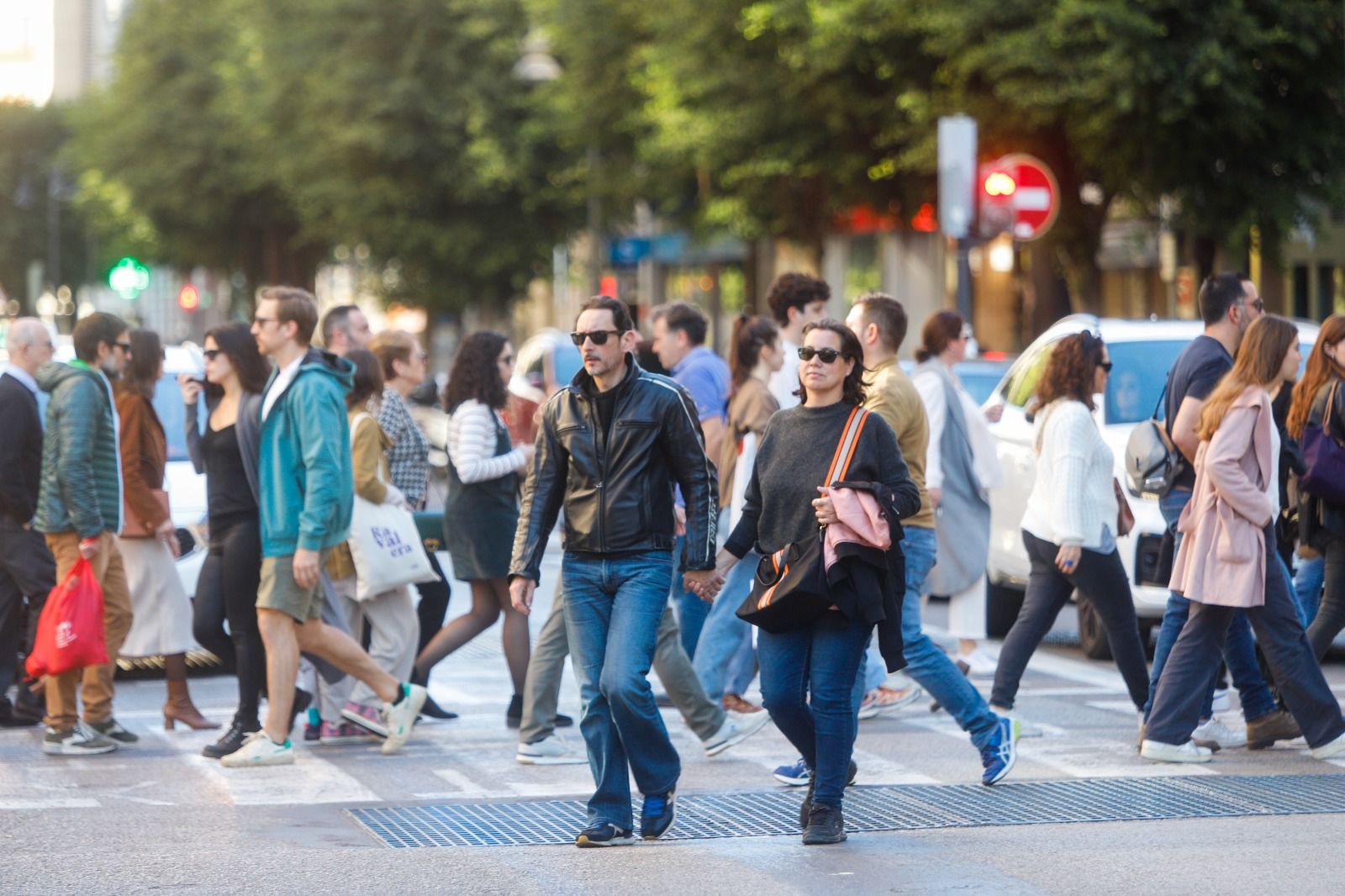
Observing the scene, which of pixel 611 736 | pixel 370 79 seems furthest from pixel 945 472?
pixel 370 79

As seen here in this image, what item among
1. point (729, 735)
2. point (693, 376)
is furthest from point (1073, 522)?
point (693, 376)

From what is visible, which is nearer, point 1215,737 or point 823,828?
point 823,828

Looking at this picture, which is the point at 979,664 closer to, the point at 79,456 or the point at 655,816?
the point at 79,456

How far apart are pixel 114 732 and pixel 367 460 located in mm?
1525

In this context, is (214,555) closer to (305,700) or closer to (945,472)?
(305,700)

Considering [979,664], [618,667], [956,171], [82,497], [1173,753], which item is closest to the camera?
[618,667]

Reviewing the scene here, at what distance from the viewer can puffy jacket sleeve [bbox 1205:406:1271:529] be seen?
8.62 meters

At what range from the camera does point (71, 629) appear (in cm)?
935

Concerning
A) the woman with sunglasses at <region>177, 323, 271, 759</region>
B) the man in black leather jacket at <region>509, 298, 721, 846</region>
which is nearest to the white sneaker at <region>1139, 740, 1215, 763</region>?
the man in black leather jacket at <region>509, 298, 721, 846</region>

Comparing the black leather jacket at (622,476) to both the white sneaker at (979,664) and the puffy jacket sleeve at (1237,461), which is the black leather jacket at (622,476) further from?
the white sneaker at (979,664)

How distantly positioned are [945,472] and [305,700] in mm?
2910

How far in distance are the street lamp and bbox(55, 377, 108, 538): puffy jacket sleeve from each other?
93.9 feet

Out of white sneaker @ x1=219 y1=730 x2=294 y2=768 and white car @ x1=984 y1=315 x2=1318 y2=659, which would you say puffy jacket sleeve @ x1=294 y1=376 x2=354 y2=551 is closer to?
white sneaker @ x1=219 y1=730 x2=294 y2=768

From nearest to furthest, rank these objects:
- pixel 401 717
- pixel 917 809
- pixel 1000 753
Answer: pixel 917 809 < pixel 1000 753 < pixel 401 717
